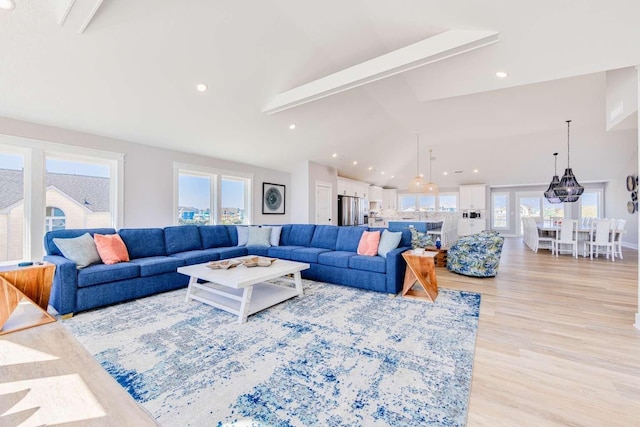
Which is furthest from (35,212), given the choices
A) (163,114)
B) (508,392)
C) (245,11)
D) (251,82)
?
(508,392)

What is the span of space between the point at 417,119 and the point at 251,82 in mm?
4187

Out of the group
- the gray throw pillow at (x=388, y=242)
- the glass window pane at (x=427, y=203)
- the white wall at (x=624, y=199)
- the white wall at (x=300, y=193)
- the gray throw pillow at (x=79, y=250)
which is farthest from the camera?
the glass window pane at (x=427, y=203)

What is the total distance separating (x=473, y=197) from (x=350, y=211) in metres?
5.39

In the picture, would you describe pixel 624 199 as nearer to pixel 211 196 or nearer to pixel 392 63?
pixel 392 63

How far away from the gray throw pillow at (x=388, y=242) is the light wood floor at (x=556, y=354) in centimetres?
103

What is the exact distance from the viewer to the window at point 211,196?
5352 millimetres

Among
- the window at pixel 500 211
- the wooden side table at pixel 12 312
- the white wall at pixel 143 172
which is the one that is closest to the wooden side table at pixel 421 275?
the wooden side table at pixel 12 312

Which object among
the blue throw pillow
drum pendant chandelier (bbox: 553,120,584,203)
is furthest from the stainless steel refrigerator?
drum pendant chandelier (bbox: 553,120,584,203)

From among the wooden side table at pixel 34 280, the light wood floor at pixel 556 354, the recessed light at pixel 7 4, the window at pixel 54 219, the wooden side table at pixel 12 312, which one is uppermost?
the recessed light at pixel 7 4

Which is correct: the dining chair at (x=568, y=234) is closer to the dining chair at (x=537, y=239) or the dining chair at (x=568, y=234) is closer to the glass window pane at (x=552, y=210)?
the dining chair at (x=537, y=239)

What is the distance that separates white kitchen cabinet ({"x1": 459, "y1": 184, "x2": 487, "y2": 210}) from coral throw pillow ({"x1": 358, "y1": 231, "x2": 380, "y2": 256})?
8.04 metres

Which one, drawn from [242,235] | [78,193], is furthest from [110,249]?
[242,235]

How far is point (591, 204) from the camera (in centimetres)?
988

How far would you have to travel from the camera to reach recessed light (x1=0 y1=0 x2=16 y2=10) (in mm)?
2191
